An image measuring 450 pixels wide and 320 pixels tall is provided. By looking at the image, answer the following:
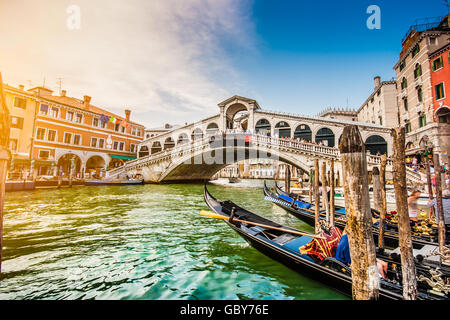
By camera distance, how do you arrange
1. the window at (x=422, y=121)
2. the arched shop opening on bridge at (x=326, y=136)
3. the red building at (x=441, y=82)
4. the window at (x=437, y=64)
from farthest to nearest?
the arched shop opening on bridge at (x=326, y=136), the window at (x=422, y=121), the window at (x=437, y=64), the red building at (x=441, y=82)

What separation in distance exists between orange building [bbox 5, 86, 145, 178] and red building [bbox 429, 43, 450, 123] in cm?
2406

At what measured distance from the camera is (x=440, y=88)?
1229cm

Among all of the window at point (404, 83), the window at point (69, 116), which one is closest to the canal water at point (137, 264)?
the window at point (69, 116)

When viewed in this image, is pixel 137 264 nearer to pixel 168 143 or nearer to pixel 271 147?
pixel 271 147

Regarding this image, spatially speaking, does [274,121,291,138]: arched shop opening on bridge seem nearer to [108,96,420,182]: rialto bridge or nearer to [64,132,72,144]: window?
[108,96,420,182]: rialto bridge

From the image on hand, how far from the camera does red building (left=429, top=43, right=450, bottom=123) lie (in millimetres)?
11930

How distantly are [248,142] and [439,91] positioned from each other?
12.0m

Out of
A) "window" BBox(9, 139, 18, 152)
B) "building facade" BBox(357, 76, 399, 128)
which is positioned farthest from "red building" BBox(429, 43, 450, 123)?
"window" BBox(9, 139, 18, 152)

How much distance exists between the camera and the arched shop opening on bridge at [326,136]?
56.7 ft

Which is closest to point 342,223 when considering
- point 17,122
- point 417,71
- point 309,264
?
point 309,264

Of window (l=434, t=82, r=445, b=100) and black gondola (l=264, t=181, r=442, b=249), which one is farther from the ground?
window (l=434, t=82, r=445, b=100)

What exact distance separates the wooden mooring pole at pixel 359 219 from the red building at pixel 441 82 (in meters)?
15.4

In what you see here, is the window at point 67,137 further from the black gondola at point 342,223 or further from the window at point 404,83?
the window at point 404,83
